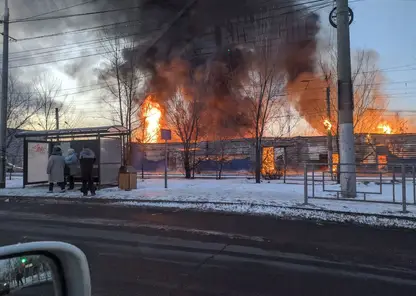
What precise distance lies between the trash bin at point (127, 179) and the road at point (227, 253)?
4.40 meters

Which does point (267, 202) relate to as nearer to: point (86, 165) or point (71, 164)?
point (86, 165)

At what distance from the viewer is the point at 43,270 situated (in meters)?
1.33

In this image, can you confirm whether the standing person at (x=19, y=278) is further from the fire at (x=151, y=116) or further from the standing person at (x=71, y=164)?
the fire at (x=151, y=116)

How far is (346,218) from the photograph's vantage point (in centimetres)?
696

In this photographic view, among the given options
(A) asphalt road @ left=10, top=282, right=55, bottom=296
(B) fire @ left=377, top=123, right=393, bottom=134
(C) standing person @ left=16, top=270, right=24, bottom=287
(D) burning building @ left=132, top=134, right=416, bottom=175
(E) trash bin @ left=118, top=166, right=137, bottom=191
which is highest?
(B) fire @ left=377, top=123, right=393, bottom=134

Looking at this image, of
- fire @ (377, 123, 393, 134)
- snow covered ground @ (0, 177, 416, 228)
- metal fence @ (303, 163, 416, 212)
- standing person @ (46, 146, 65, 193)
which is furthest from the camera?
fire @ (377, 123, 393, 134)

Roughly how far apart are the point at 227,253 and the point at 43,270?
11.2 feet

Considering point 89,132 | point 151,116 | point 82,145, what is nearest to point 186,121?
point 151,116

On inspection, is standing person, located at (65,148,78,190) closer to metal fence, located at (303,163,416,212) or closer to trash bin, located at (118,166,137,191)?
trash bin, located at (118,166,137,191)

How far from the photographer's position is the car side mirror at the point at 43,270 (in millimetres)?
1220

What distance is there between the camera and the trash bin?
11.9 metres

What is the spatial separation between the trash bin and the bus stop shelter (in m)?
0.71

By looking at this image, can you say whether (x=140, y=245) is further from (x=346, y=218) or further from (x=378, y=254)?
(x=346, y=218)

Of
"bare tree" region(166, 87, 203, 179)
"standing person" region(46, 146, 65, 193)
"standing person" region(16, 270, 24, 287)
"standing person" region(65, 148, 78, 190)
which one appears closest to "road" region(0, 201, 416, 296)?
"standing person" region(16, 270, 24, 287)
